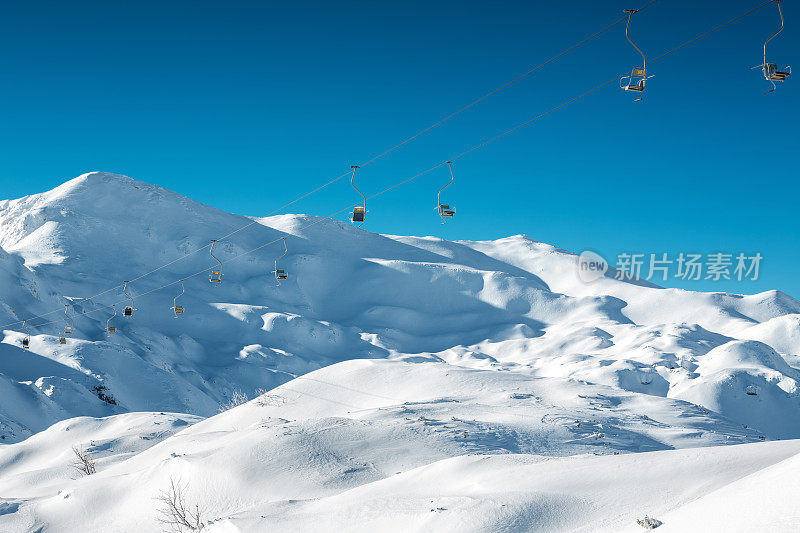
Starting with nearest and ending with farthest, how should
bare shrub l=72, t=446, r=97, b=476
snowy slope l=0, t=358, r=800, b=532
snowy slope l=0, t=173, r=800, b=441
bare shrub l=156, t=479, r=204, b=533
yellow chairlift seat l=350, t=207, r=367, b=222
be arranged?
snowy slope l=0, t=358, r=800, b=532, yellow chairlift seat l=350, t=207, r=367, b=222, bare shrub l=156, t=479, r=204, b=533, bare shrub l=72, t=446, r=97, b=476, snowy slope l=0, t=173, r=800, b=441

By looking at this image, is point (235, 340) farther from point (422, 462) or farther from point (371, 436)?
point (422, 462)

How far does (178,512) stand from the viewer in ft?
70.0

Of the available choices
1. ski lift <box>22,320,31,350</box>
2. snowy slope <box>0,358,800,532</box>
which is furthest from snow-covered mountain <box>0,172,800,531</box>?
ski lift <box>22,320,31,350</box>

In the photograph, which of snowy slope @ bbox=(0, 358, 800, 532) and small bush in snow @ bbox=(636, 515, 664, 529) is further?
snowy slope @ bbox=(0, 358, 800, 532)

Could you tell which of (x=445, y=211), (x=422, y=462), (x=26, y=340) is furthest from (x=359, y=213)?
(x=26, y=340)

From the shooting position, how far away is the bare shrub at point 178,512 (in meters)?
20.9

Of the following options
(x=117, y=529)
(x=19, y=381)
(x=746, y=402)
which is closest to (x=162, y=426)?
(x=117, y=529)

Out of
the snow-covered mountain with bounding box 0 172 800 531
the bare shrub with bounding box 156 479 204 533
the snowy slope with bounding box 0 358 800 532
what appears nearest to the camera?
the snowy slope with bounding box 0 358 800 532

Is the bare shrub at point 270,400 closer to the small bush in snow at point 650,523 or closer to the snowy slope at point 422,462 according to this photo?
the snowy slope at point 422,462

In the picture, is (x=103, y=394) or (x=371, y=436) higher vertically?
(x=103, y=394)

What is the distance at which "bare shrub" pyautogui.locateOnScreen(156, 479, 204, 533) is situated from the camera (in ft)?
68.5

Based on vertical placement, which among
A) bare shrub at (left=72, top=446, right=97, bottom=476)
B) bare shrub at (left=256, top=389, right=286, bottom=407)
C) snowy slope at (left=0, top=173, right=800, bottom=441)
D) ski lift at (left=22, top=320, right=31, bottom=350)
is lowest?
bare shrub at (left=72, top=446, right=97, bottom=476)

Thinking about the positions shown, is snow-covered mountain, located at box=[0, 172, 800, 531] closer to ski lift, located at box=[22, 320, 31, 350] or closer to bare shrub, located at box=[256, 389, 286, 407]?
bare shrub, located at box=[256, 389, 286, 407]

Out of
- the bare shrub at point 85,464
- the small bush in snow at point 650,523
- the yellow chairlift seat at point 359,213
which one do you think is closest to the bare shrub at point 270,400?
the bare shrub at point 85,464
